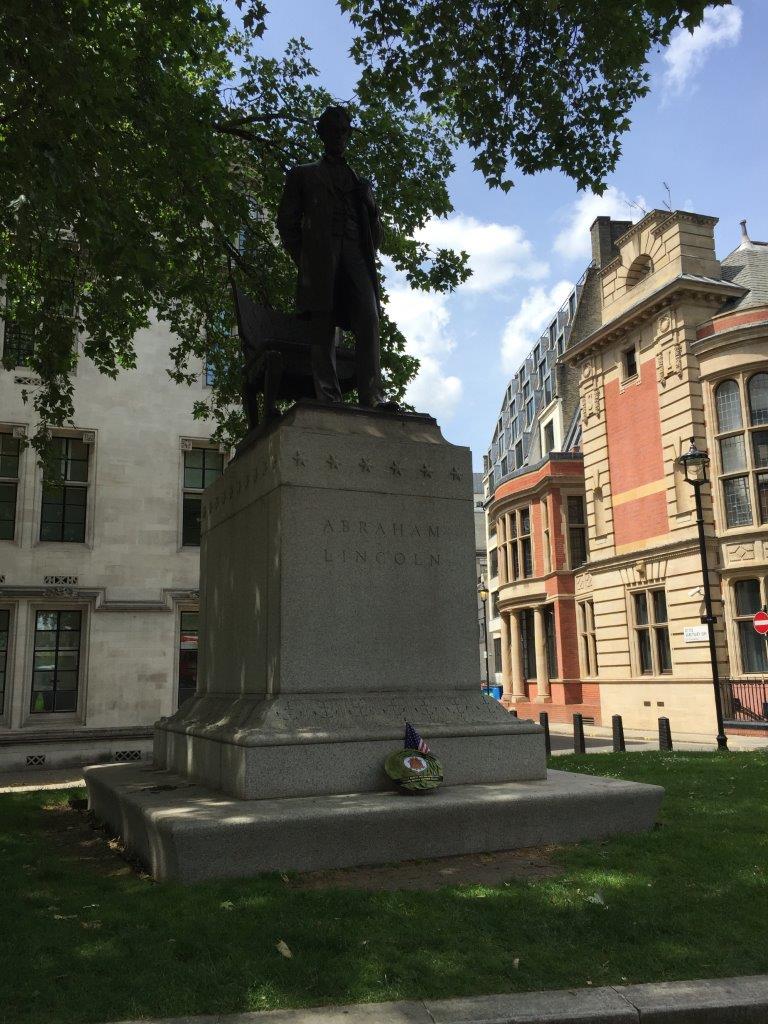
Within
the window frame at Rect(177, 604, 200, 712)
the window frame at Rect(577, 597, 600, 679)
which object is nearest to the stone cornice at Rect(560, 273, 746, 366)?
the window frame at Rect(577, 597, 600, 679)

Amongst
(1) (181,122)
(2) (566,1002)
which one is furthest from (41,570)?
(2) (566,1002)

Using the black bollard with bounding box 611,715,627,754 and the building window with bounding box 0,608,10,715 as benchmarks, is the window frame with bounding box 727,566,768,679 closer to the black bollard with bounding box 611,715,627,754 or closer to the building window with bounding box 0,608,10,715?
the black bollard with bounding box 611,715,627,754

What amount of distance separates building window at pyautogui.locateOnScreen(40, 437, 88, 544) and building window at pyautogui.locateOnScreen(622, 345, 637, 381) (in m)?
21.7

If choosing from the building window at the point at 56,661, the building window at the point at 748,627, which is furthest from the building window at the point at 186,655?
the building window at the point at 748,627

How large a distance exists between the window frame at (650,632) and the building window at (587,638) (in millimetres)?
3737

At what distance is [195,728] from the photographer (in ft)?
23.7

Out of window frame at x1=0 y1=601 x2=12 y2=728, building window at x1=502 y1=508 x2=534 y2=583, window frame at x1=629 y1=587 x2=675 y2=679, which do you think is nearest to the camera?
window frame at x1=0 y1=601 x2=12 y2=728

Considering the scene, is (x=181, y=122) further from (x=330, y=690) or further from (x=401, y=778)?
(x=401, y=778)

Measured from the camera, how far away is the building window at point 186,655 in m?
21.1

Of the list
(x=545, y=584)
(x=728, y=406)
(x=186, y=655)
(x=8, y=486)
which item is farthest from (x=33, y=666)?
(x=545, y=584)

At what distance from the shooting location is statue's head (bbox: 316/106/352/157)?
786 centimetres

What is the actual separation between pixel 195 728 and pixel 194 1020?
424 cm

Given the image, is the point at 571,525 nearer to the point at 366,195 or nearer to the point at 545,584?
the point at 545,584

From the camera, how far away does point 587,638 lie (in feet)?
118
